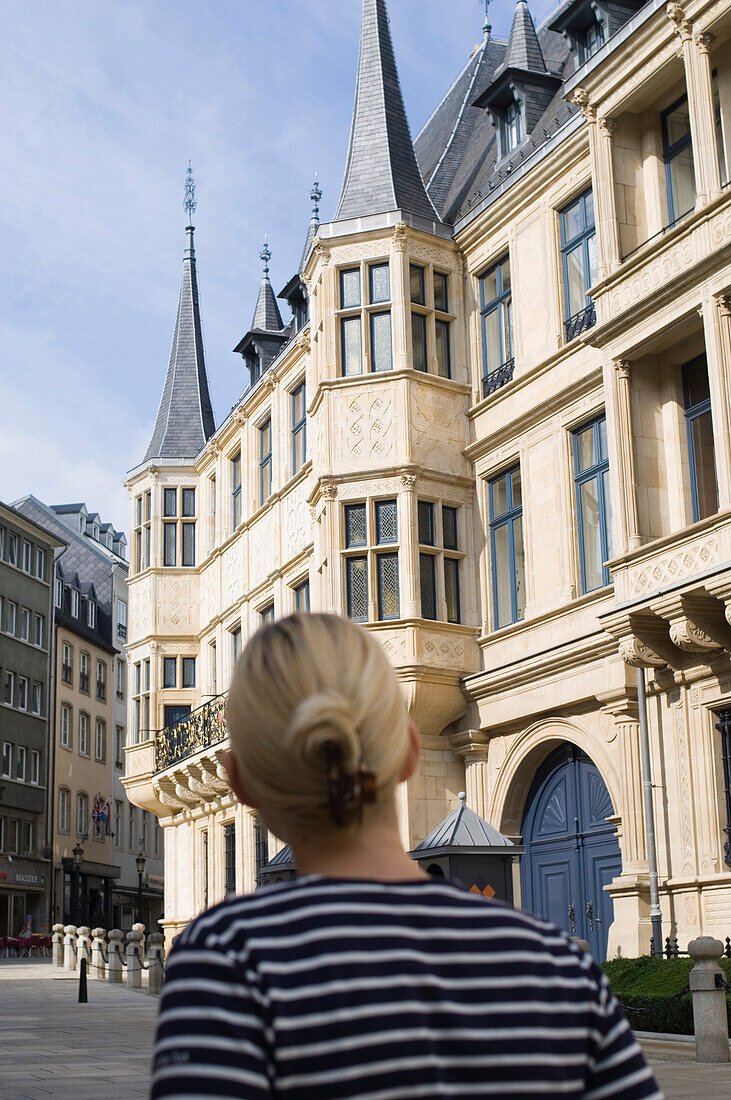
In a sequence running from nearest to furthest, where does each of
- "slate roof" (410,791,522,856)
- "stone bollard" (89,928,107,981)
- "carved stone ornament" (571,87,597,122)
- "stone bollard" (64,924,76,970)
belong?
"slate roof" (410,791,522,856)
"carved stone ornament" (571,87,597,122)
"stone bollard" (89,928,107,981)
"stone bollard" (64,924,76,970)

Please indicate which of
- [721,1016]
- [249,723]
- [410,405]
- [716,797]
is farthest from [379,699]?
[410,405]

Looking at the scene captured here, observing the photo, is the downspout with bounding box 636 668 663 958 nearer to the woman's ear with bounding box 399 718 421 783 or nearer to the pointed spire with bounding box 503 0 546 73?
the pointed spire with bounding box 503 0 546 73

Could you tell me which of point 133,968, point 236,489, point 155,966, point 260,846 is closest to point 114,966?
point 133,968

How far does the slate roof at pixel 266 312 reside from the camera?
1332 inches

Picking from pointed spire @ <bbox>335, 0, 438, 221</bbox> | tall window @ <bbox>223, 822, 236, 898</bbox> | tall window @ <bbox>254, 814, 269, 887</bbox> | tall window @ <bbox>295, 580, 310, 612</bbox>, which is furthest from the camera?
tall window @ <bbox>223, 822, 236, 898</bbox>

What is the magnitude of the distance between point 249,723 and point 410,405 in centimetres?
2101

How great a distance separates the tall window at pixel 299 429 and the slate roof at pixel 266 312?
4.81 meters

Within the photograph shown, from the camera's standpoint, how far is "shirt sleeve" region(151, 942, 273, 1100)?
5.56ft

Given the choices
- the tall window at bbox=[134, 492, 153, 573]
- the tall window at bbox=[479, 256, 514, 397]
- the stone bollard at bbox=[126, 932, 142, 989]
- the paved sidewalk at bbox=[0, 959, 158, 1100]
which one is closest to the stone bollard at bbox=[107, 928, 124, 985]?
the paved sidewalk at bbox=[0, 959, 158, 1100]

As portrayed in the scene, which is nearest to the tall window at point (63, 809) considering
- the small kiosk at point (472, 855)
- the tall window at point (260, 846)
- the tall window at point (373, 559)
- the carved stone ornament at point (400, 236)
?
the tall window at point (260, 846)

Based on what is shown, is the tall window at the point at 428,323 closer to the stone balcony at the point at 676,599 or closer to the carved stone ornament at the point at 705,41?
the stone balcony at the point at 676,599

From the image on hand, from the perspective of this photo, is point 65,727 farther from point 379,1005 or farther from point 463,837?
point 379,1005

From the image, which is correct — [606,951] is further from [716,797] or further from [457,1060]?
[457,1060]

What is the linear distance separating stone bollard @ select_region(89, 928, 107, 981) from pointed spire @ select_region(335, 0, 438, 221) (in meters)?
18.5
